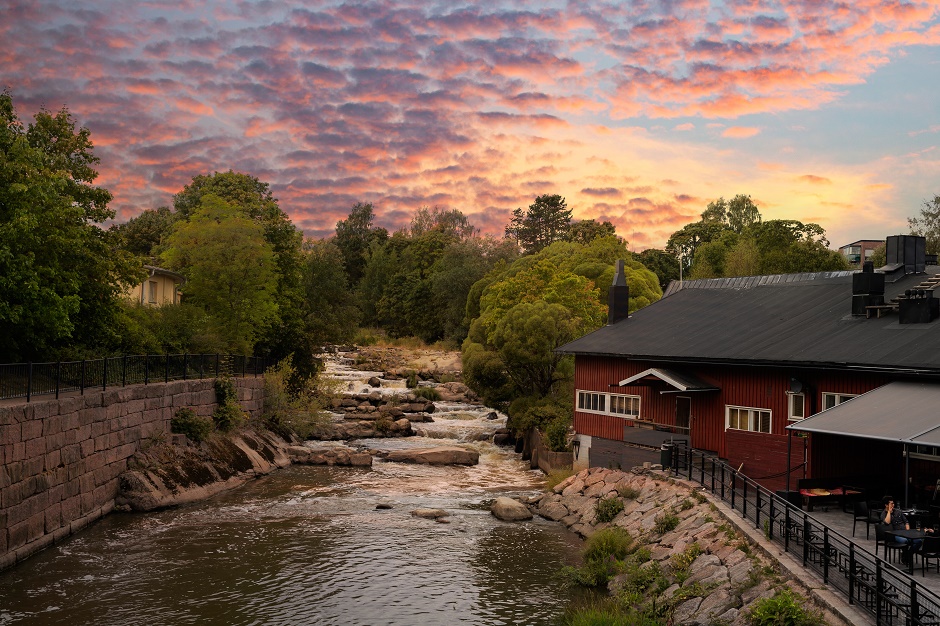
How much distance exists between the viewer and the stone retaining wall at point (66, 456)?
19.2 meters

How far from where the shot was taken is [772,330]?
25250mm

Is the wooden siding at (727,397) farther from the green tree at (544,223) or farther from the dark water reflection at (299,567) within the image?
the green tree at (544,223)

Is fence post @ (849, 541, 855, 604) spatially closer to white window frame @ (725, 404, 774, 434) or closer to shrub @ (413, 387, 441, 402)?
white window frame @ (725, 404, 774, 434)

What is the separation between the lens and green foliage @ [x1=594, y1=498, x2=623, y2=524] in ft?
79.5

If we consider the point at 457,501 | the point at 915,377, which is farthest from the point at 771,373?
the point at 457,501

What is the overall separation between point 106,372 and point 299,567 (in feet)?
34.6

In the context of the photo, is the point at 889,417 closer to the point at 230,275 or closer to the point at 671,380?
the point at 671,380

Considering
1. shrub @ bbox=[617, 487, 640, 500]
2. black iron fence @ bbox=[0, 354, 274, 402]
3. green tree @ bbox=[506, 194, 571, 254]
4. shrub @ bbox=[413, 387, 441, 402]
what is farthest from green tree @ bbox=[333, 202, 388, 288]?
shrub @ bbox=[617, 487, 640, 500]

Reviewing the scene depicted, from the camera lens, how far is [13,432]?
19344 mm

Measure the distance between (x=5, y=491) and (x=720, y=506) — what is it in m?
17.3

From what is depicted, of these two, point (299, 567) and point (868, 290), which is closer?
point (299, 567)

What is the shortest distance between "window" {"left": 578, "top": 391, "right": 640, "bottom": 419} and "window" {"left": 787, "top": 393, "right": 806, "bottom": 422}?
6.96 metres

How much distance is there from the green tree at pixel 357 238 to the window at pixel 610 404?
3517 inches

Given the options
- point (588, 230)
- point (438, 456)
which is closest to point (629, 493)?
point (438, 456)
